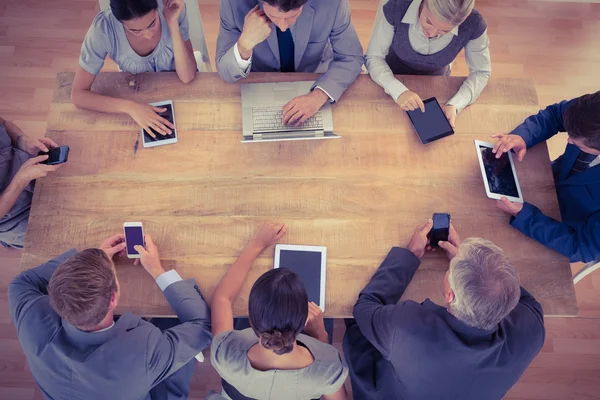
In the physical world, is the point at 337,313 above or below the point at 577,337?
above

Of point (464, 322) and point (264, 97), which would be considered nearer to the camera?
point (464, 322)

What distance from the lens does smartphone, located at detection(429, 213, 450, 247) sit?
180 cm

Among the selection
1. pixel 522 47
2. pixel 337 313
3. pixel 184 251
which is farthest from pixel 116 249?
pixel 522 47

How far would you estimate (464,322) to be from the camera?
59.7 inches

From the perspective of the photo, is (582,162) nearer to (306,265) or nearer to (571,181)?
(571,181)

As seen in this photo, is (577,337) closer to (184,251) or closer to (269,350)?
(269,350)

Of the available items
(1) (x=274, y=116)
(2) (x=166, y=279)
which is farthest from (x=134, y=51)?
(2) (x=166, y=279)

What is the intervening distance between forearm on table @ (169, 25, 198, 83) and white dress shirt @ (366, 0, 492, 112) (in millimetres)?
755

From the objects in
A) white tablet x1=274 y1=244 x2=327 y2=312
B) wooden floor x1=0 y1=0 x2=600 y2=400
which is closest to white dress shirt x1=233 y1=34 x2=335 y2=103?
white tablet x1=274 y1=244 x2=327 y2=312

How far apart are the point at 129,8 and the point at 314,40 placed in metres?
0.79

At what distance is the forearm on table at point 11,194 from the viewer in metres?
1.88

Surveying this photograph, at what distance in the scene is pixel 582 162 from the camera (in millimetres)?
2014

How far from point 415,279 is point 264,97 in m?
0.94

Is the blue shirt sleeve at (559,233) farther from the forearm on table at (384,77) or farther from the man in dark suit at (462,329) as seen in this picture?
the forearm on table at (384,77)
